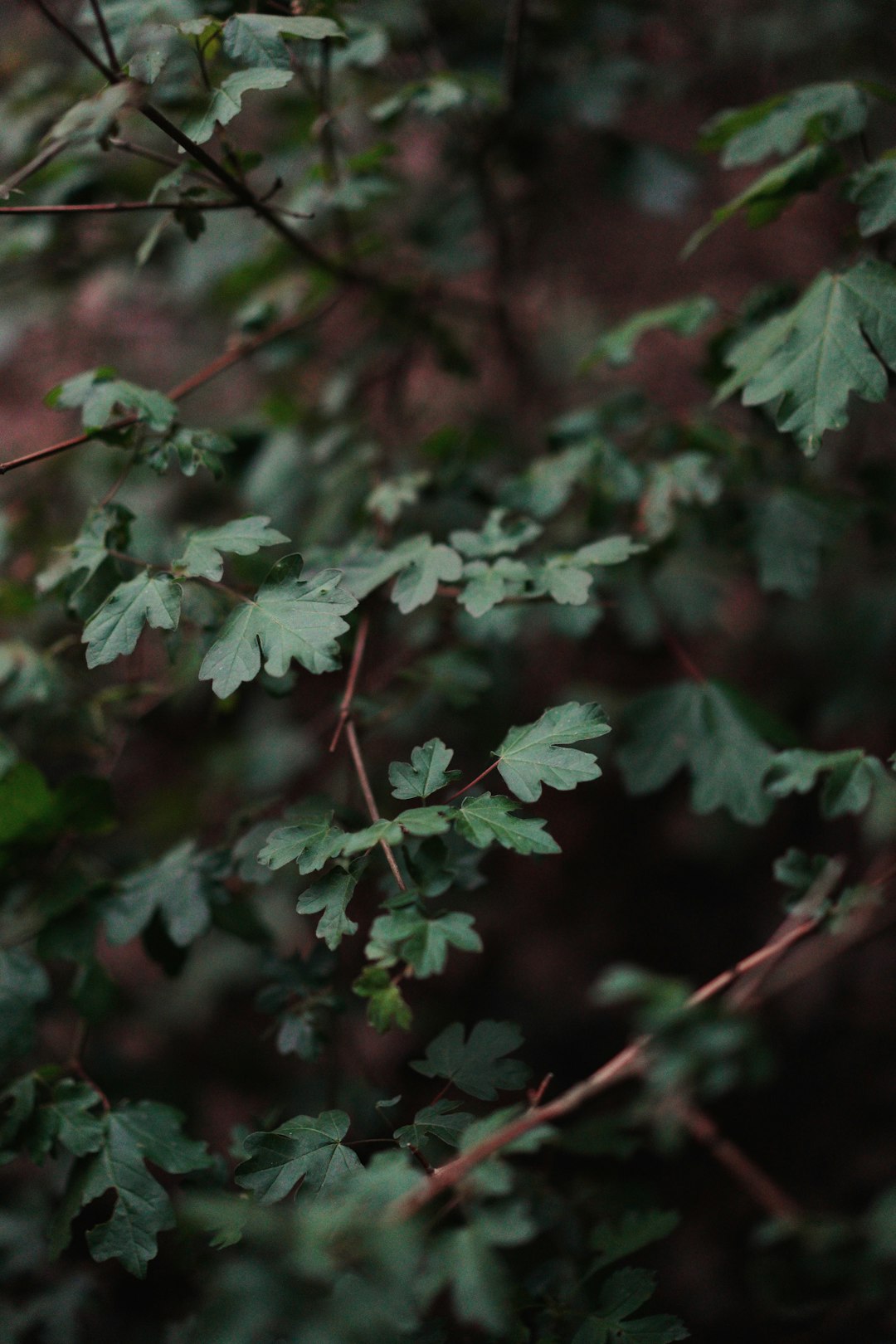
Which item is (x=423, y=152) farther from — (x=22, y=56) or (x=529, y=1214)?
(x=529, y=1214)

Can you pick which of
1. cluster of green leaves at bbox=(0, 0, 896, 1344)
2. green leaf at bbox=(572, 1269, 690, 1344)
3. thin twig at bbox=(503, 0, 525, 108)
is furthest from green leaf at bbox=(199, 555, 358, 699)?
thin twig at bbox=(503, 0, 525, 108)

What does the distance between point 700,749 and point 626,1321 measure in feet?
2.03

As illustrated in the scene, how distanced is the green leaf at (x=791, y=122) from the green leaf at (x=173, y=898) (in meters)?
1.03

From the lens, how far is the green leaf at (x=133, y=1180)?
33.2 inches

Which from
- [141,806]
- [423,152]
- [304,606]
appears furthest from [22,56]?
[304,606]

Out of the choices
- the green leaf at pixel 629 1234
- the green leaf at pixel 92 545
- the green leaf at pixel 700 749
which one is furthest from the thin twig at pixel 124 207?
the green leaf at pixel 629 1234

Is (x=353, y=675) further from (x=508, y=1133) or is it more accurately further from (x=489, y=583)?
(x=508, y=1133)

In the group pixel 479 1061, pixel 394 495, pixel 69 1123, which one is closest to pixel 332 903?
pixel 479 1061

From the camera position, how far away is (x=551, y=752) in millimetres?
797

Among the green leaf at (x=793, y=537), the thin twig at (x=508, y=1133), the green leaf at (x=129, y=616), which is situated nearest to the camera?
the thin twig at (x=508, y=1133)

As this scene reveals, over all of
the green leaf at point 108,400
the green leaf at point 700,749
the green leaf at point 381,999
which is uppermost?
the green leaf at point 108,400

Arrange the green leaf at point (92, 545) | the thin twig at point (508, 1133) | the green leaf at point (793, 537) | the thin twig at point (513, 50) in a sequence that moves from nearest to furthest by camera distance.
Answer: the thin twig at point (508, 1133) < the green leaf at point (92, 545) < the green leaf at point (793, 537) < the thin twig at point (513, 50)

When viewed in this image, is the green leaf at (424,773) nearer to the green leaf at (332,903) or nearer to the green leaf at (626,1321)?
the green leaf at (332,903)

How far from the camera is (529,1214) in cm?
68
